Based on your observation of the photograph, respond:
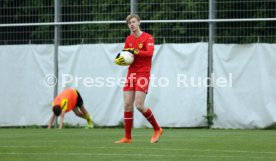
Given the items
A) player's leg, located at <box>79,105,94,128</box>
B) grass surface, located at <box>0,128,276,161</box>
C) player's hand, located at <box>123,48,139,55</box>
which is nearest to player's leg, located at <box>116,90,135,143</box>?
grass surface, located at <box>0,128,276,161</box>

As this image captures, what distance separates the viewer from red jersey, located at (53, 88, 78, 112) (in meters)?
20.0

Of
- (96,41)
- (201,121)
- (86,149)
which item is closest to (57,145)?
(86,149)

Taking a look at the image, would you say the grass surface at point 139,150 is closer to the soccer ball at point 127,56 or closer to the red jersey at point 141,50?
the red jersey at point 141,50

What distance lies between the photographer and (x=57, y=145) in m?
12.8

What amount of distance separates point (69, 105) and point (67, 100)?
0.15 m

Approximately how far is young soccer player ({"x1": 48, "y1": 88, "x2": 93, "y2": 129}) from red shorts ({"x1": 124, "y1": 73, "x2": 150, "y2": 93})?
7.01 m

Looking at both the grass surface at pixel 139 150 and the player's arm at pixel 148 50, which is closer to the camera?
the grass surface at pixel 139 150

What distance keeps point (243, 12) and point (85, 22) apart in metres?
4.23

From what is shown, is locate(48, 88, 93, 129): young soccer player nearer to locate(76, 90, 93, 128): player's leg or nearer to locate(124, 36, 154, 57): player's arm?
locate(76, 90, 93, 128): player's leg

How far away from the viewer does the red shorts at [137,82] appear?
43.0ft

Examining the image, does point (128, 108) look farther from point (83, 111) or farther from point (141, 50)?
point (83, 111)

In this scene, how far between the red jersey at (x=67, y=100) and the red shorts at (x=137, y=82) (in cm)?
697

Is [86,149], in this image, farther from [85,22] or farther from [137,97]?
[85,22]

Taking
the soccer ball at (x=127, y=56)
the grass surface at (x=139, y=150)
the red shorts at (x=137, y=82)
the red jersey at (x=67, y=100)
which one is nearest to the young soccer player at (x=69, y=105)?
the red jersey at (x=67, y=100)
